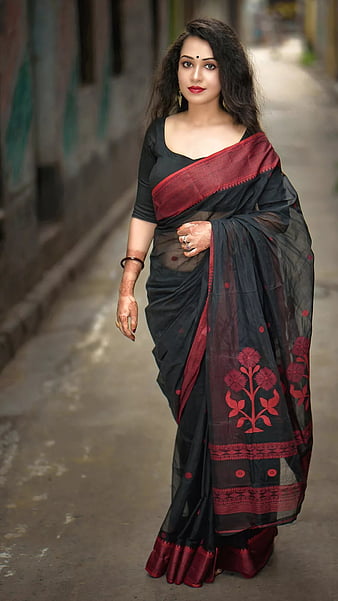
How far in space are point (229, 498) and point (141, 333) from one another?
313 centimetres

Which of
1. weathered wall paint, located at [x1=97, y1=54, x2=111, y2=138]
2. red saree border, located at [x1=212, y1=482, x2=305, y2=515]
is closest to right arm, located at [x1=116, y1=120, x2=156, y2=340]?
red saree border, located at [x1=212, y1=482, x2=305, y2=515]

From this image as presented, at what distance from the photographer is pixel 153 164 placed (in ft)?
10.3

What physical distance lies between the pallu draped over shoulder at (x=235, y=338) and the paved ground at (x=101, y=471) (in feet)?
1.18

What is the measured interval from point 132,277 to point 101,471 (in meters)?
1.31

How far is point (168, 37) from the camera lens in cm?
1508

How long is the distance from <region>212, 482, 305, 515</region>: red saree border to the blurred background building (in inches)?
121

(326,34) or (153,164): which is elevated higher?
(153,164)

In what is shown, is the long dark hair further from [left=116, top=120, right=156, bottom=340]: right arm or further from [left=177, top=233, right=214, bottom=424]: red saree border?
[left=177, top=233, right=214, bottom=424]: red saree border

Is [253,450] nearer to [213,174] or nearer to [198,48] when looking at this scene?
[213,174]

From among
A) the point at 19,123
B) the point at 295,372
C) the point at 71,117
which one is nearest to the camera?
the point at 295,372

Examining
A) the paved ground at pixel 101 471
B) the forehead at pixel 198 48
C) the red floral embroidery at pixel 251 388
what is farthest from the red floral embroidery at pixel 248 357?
the forehead at pixel 198 48

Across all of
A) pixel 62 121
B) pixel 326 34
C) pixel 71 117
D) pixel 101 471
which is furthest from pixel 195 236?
pixel 326 34

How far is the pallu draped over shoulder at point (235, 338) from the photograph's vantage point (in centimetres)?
299

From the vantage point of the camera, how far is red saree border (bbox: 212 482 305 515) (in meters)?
3.07
